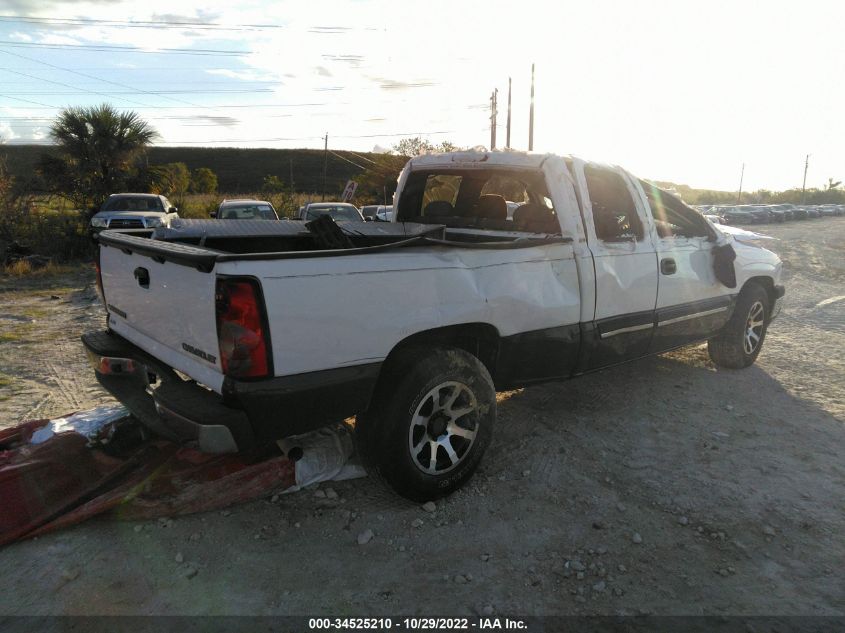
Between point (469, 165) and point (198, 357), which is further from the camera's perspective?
point (469, 165)

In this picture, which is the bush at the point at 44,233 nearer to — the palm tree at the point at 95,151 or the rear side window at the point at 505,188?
the palm tree at the point at 95,151

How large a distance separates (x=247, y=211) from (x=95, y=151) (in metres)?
7.62

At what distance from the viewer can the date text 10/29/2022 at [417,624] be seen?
2.50m

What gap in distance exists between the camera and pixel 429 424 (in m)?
3.35

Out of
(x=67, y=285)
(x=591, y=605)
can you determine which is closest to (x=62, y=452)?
(x=591, y=605)

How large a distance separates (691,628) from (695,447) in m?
1.88

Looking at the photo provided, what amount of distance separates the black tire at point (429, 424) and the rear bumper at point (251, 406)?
0.18m

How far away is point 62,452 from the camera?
11.1 ft

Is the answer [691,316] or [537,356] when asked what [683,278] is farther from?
[537,356]

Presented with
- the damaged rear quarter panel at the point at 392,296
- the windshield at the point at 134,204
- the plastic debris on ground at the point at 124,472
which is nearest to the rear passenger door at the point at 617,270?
the damaged rear quarter panel at the point at 392,296

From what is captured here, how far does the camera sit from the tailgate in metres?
2.76

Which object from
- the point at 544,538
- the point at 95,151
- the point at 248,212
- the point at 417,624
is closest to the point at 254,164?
the point at 95,151

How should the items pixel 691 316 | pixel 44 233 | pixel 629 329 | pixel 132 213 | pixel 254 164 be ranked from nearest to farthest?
pixel 629 329 < pixel 691 316 < pixel 132 213 < pixel 44 233 < pixel 254 164

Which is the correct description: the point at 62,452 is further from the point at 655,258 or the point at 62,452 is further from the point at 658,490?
the point at 655,258
